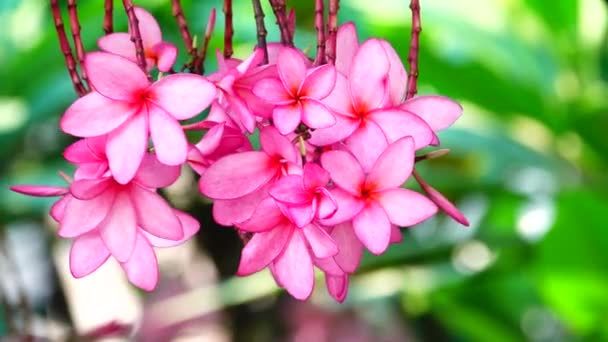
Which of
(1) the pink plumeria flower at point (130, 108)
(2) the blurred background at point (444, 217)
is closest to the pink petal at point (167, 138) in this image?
(1) the pink plumeria flower at point (130, 108)

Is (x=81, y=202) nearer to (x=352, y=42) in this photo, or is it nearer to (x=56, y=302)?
(x=352, y=42)

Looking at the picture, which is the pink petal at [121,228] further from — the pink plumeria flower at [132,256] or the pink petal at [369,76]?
the pink petal at [369,76]

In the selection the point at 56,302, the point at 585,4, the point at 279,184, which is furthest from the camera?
the point at 585,4

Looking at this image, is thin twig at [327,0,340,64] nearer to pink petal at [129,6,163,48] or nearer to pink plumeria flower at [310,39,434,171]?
pink plumeria flower at [310,39,434,171]

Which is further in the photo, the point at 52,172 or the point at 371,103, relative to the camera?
the point at 52,172

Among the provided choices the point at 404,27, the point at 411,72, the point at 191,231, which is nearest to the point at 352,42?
the point at 411,72

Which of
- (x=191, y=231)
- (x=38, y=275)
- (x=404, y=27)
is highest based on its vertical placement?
(x=191, y=231)

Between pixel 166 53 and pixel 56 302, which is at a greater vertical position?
pixel 166 53

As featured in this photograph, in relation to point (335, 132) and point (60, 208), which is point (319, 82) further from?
point (60, 208)
